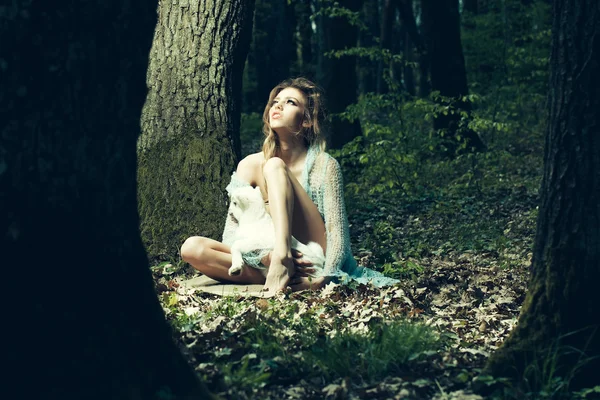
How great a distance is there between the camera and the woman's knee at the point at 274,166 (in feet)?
18.1

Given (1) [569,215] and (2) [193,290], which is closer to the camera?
(1) [569,215]

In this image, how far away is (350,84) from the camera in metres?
12.7

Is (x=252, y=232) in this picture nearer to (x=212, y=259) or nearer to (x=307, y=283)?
(x=212, y=259)

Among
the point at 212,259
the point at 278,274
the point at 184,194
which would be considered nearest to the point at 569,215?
the point at 278,274

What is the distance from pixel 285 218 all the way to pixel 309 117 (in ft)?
3.05

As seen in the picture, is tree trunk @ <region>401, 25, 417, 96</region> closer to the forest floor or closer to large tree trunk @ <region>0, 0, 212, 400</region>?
the forest floor

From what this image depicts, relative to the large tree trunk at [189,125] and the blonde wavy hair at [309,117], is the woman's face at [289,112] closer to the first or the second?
the blonde wavy hair at [309,117]

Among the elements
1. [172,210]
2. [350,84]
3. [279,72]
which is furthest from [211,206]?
[279,72]

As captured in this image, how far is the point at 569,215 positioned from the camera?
10.7 ft

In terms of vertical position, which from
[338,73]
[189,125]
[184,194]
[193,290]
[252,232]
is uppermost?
[338,73]

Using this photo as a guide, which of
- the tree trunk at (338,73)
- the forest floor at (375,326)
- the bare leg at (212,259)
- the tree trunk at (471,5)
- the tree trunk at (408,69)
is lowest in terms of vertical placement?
the forest floor at (375,326)

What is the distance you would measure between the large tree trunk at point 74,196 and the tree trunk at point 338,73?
963 cm

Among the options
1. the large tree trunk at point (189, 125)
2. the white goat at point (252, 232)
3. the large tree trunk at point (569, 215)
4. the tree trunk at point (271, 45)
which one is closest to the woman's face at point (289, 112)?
the white goat at point (252, 232)

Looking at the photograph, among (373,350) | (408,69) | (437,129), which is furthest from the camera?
(408,69)
